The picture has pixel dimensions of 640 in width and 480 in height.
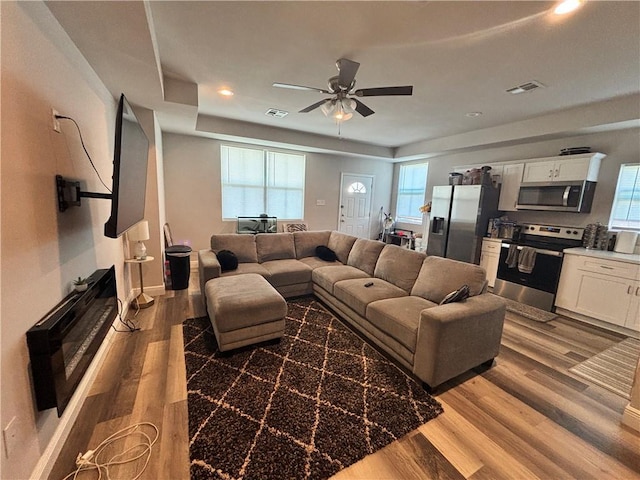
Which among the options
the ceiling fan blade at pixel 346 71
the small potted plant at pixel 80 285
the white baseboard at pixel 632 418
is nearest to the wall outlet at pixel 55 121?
the small potted plant at pixel 80 285

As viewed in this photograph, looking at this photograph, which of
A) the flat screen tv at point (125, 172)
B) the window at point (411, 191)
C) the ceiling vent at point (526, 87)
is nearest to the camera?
the flat screen tv at point (125, 172)

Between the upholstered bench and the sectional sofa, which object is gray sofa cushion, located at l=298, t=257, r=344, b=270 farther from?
the upholstered bench

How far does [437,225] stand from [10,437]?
5.70 metres

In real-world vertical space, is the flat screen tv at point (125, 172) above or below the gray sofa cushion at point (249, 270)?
above

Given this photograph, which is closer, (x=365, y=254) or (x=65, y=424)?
(x=65, y=424)

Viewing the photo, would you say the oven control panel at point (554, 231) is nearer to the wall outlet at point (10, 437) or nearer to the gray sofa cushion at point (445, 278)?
the gray sofa cushion at point (445, 278)

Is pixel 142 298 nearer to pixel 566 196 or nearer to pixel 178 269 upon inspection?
pixel 178 269

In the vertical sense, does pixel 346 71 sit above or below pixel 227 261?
above

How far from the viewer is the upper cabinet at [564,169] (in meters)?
3.58

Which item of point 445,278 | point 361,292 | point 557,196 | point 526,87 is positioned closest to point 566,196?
point 557,196

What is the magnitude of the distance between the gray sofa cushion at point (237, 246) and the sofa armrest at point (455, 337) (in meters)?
2.59

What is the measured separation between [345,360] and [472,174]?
4.09m

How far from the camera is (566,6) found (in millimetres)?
1716

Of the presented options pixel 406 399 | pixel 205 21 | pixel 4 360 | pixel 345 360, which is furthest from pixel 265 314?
pixel 205 21
